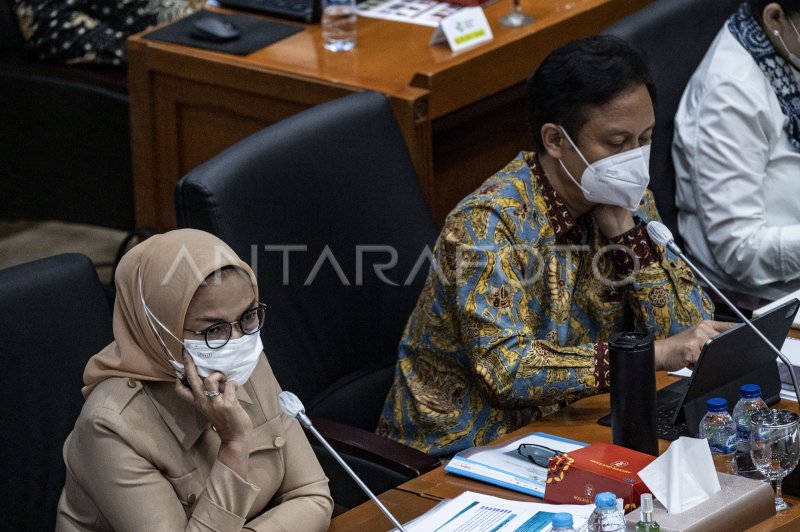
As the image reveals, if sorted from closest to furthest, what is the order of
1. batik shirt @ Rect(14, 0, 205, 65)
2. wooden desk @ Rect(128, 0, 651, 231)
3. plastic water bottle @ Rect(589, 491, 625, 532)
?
plastic water bottle @ Rect(589, 491, 625, 532), wooden desk @ Rect(128, 0, 651, 231), batik shirt @ Rect(14, 0, 205, 65)

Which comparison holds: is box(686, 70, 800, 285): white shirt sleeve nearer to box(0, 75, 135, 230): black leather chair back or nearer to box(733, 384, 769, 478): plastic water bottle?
box(733, 384, 769, 478): plastic water bottle

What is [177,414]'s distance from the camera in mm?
1694

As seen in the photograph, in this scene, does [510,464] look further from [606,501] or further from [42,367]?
[42,367]

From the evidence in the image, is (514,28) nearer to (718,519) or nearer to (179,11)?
(179,11)

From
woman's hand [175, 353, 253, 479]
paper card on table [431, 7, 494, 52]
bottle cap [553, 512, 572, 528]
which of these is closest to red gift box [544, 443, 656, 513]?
bottle cap [553, 512, 572, 528]

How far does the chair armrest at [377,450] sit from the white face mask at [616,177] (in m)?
0.51

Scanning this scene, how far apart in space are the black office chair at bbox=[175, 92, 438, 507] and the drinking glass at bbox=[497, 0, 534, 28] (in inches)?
40.0

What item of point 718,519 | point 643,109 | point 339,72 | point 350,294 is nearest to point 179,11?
point 339,72

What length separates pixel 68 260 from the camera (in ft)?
6.22

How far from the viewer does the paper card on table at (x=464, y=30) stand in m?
3.12

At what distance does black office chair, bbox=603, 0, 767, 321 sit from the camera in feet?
9.00

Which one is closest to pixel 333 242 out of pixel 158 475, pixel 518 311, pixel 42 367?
pixel 518 311

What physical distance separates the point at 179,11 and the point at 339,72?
85 centimetres

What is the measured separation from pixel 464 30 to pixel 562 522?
186 centimetres
